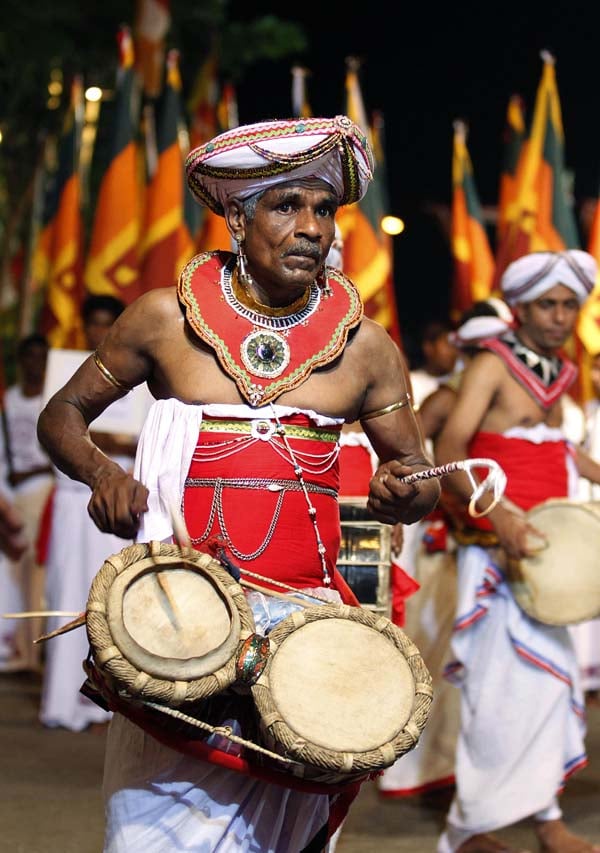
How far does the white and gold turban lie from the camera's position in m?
3.77

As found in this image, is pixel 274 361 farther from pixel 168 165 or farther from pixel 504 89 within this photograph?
pixel 504 89

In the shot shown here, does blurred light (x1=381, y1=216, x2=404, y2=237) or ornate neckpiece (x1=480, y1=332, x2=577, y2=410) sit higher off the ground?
blurred light (x1=381, y1=216, x2=404, y2=237)

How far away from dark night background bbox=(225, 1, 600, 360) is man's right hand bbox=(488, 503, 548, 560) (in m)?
29.5

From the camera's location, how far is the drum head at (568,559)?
6.00 m

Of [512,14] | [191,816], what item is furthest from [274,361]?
[512,14]

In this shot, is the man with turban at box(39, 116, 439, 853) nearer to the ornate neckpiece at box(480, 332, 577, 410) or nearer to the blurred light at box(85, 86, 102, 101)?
the ornate neckpiece at box(480, 332, 577, 410)

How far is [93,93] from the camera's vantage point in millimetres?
21234

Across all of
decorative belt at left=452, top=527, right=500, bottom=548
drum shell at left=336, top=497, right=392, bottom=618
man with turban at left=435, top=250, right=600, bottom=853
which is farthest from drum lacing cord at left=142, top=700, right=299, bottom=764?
decorative belt at left=452, top=527, right=500, bottom=548

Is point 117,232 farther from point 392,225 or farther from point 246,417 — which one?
point 392,225

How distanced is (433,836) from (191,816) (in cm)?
313

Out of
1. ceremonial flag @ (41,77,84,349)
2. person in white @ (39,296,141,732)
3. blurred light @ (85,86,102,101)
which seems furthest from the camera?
blurred light @ (85,86,102,101)

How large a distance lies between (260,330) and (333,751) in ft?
3.86

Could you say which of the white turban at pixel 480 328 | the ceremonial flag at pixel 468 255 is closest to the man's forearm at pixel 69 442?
the white turban at pixel 480 328

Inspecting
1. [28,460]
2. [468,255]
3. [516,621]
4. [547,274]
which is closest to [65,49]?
[468,255]
